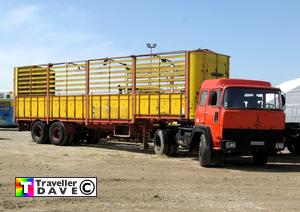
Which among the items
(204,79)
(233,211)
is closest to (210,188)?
(233,211)

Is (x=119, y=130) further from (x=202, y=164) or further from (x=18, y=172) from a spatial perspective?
(x=18, y=172)

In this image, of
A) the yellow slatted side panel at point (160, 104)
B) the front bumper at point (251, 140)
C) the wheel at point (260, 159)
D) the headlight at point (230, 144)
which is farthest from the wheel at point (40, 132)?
the headlight at point (230, 144)

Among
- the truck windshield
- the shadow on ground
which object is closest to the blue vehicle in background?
the shadow on ground

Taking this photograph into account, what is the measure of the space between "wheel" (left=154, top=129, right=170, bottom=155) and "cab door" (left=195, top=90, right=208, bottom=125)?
2.14 m

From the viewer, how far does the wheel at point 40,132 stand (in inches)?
867

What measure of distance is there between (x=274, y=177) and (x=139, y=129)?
7568 mm

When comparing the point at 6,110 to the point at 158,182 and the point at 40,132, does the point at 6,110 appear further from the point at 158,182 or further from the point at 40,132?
the point at 158,182

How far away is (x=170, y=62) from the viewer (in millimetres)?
16703

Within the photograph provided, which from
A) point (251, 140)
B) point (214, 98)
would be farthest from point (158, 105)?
point (251, 140)

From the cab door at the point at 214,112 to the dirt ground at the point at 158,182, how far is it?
1.08 metres

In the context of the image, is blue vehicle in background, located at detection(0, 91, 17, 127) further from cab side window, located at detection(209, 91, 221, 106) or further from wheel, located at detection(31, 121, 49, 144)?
cab side window, located at detection(209, 91, 221, 106)

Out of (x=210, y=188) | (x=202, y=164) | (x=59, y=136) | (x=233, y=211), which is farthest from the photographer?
(x=59, y=136)

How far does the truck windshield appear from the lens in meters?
13.4

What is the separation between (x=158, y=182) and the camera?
35.1 feet
